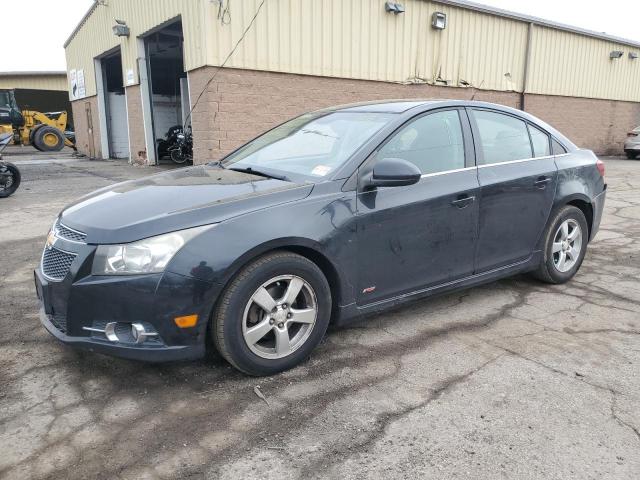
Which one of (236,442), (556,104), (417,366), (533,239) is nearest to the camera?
(236,442)

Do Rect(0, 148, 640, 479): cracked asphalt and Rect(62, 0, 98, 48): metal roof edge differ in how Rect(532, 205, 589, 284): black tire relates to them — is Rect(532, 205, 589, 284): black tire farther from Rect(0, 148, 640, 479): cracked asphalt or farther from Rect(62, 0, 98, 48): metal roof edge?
Rect(62, 0, 98, 48): metal roof edge

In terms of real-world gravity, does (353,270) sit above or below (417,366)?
above

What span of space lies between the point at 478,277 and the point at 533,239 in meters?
0.69

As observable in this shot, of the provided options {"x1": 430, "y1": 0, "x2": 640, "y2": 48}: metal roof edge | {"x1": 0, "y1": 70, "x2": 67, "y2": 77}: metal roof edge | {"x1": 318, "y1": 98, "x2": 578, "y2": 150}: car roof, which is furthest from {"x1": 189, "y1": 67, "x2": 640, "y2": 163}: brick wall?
{"x1": 0, "y1": 70, "x2": 67, "y2": 77}: metal roof edge

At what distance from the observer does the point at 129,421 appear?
2.58 metres

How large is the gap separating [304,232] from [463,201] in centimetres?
133

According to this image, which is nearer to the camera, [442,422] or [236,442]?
[236,442]

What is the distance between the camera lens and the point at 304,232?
2.94 m

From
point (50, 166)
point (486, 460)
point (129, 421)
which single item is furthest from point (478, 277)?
point (50, 166)

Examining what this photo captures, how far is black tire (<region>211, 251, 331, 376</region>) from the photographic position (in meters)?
2.75

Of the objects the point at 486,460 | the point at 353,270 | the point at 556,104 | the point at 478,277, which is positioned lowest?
the point at 486,460

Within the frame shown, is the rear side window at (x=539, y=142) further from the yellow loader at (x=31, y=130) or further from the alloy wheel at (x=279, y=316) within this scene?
the yellow loader at (x=31, y=130)

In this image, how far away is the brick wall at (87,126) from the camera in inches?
736

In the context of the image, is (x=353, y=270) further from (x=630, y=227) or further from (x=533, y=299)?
(x=630, y=227)
